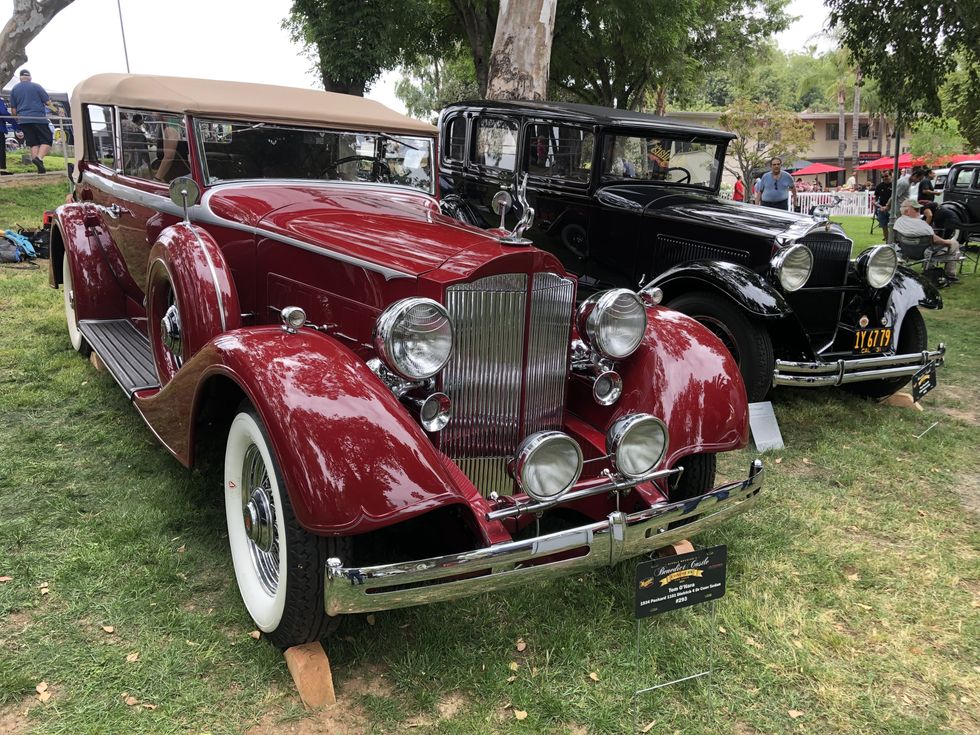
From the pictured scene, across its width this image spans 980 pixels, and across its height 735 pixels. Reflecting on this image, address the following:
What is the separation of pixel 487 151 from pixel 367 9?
8.12 meters

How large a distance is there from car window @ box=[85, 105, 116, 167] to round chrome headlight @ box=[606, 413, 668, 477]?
3.92m

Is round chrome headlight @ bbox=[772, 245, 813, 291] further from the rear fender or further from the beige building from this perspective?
the beige building

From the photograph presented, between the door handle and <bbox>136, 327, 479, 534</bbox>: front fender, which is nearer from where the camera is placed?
<bbox>136, 327, 479, 534</bbox>: front fender

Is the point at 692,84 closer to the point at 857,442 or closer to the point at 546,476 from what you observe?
the point at 857,442

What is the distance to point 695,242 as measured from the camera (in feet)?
17.4

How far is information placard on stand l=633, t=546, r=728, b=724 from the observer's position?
2.27 m

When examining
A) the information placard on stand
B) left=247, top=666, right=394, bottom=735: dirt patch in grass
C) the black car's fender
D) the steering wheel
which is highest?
the steering wheel

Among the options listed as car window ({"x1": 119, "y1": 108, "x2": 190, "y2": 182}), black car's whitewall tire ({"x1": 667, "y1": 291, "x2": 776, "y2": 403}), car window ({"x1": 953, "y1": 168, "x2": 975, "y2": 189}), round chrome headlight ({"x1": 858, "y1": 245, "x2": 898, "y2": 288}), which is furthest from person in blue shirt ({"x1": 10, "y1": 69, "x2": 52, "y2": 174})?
car window ({"x1": 953, "y1": 168, "x2": 975, "y2": 189})

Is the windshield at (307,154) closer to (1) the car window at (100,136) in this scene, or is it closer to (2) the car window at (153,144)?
(2) the car window at (153,144)

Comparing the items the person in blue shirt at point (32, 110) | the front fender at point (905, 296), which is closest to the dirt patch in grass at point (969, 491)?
the front fender at point (905, 296)

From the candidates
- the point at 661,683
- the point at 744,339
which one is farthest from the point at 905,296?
the point at 661,683

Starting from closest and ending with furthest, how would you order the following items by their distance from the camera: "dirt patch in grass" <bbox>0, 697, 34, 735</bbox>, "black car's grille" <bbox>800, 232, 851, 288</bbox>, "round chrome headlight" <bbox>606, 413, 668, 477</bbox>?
"dirt patch in grass" <bbox>0, 697, 34, 735</bbox> < "round chrome headlight" <bbox>606, 413, 668, 477</bbox> < "black car's grille" <bbox>800, 232, 851, 288</bbox>

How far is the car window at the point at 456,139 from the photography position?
6.77m

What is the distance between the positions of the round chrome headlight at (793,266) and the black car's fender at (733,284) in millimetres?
123
